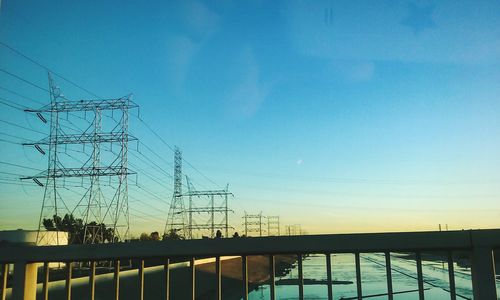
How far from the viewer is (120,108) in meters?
37.8

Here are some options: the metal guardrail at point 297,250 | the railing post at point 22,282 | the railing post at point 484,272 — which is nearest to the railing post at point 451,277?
the metal guardrail at point 297,250

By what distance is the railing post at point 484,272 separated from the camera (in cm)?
1047

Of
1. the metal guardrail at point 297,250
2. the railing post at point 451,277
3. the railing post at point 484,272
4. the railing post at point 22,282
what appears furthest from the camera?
the railing post at point 22,282

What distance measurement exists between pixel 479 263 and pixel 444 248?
763 millimetres

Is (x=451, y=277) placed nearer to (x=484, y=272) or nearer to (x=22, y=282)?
(x=484, y=272)

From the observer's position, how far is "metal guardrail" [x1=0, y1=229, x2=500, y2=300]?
10594 millimetres

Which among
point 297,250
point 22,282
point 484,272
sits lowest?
point 22,282

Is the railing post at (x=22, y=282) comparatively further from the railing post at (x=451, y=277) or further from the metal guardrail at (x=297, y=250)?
the railing post at (x=451, y=277)

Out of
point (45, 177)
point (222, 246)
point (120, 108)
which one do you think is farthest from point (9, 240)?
point (222, 246)

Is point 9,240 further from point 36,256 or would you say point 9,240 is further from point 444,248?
point 444,248

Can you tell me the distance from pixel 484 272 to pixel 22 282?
439 inches

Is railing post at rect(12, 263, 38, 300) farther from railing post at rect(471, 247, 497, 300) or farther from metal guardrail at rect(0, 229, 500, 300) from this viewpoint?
railing post at rect(471, 247, 497, 300)

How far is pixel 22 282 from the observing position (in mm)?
12586

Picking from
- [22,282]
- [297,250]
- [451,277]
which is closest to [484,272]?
[451,277]
